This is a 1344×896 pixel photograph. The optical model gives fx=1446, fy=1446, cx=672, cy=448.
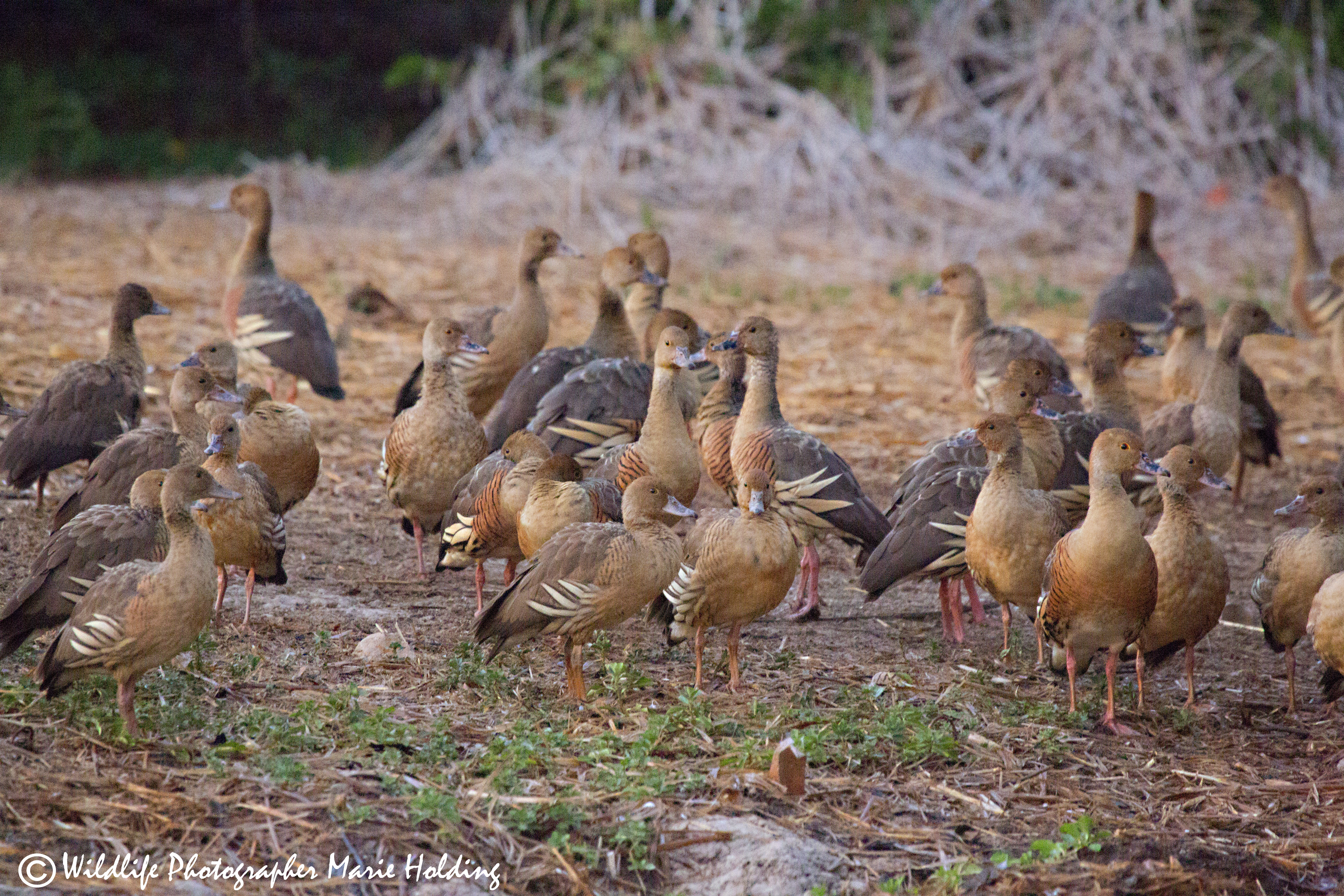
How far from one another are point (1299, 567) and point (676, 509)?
2495 mm

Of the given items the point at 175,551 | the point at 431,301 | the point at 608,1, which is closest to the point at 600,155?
the point at 608,1

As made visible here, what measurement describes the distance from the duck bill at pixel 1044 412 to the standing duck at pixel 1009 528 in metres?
0.98

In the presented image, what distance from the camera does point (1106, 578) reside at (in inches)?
211

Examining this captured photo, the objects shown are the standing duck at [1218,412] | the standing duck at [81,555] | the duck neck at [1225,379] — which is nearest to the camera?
the standing duck at [81,555]

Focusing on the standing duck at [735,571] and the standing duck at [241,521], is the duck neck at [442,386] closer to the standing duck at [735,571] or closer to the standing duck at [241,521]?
the standing duck at [241,521]

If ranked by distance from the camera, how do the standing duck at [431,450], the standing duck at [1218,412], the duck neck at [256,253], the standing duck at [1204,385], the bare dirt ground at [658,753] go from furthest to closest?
the duck neck at [256,253] < the standing duck at [1204,385] < the standing duck at [1218,412] < the standing duck at [431,450] < the bare dirt ground at [658,753]

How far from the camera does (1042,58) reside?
14.8 metres

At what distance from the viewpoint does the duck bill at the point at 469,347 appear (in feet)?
23.6

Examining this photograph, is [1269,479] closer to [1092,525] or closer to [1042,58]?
[1092,525]

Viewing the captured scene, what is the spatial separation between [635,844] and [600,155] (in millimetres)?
11299

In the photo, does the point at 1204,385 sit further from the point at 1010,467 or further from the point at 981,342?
the point at 1010,467

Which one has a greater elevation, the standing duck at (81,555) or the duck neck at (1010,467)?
the duck neck at (1010,467)

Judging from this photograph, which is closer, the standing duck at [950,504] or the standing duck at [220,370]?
the standing duck at [950,504]

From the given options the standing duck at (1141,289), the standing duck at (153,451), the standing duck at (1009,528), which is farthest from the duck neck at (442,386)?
the standing duck at (1141,289)
